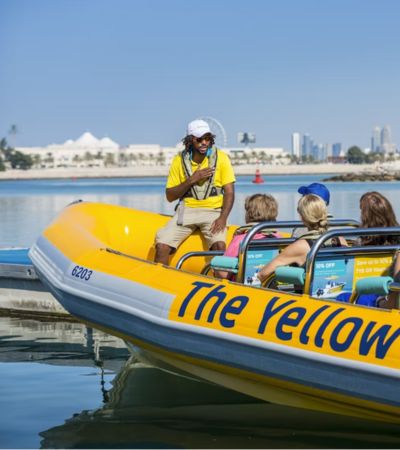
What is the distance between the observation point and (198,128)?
25.7 ft

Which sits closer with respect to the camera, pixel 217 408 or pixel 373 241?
pixel 373 241

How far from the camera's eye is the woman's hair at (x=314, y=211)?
632 cm

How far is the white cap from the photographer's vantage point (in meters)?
7.83

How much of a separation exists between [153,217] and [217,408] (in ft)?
8.65

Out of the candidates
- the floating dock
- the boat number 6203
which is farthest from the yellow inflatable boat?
the floating dock

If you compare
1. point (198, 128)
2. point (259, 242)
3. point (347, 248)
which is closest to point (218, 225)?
point (198, 128)

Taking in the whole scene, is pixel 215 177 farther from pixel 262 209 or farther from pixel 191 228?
pixel 262 209

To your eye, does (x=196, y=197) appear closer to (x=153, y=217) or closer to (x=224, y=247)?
(x=224, y=247)

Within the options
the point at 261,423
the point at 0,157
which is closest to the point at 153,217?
the point at 261,423

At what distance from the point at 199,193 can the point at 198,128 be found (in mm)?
564

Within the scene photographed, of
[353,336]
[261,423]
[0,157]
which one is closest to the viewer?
[353,336]

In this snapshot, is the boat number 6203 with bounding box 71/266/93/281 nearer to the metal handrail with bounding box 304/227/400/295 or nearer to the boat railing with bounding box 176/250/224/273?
the boat railing with bounding box 176/250/224/273

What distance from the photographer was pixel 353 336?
5441 mm

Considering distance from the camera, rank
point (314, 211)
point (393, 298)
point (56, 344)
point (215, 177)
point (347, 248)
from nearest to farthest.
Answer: point (393, 298)
point (347, 248)
point (314, 211)
point (215, 177)
point (56, 344)
